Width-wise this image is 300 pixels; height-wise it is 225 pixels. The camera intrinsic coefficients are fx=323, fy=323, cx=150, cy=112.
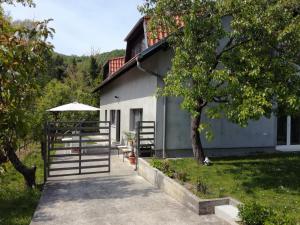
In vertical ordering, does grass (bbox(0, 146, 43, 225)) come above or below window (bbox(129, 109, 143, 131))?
below

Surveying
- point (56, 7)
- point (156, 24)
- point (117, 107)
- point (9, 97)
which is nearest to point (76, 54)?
point (117, 107)

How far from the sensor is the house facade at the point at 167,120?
1288 cm

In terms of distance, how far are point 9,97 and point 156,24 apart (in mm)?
6852

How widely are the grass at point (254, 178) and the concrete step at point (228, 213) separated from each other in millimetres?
489

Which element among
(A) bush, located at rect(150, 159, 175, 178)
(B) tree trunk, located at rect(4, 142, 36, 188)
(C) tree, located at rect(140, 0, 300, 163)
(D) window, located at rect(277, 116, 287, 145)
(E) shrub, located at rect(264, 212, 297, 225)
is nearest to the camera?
(E) shrub, located at rect(264, 212, 297, 225)

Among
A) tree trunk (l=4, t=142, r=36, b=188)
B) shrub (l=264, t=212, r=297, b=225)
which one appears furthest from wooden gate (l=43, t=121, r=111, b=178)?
shrub (l=264, t=212, r=297, b=225)

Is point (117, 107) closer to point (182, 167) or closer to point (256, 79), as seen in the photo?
point (182, 167)

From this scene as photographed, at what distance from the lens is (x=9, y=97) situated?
4.20m

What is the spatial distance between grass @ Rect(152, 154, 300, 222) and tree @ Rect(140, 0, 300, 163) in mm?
1514

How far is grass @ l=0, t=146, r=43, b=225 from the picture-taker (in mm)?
6797

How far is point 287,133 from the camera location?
1562cm

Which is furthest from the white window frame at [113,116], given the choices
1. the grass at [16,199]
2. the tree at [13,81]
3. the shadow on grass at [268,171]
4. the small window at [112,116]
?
the tree at [13,81]

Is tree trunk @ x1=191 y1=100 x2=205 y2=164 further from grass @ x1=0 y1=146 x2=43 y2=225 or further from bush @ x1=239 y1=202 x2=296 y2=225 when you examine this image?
grass @ x1=0 y1=146 x2=43 y2=225

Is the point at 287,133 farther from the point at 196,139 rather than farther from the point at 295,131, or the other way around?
the point at 196,139
